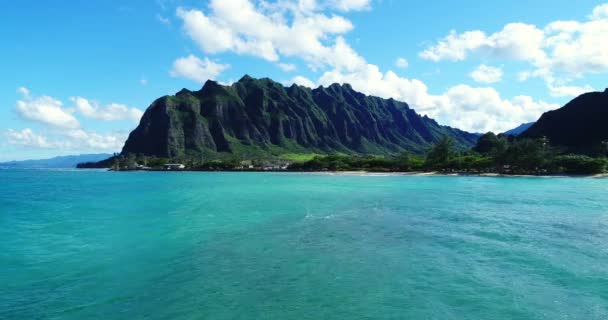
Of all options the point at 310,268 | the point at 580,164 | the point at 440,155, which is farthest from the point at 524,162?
the point at 310,268

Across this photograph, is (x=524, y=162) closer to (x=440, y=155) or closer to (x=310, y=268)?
(x=440, y=155)

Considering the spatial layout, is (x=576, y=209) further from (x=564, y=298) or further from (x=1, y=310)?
(x=1, y=310)

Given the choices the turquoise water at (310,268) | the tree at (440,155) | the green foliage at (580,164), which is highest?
the tree at (440,155)

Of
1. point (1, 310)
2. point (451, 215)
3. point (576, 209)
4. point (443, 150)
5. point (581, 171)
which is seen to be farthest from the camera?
point (443, 150)

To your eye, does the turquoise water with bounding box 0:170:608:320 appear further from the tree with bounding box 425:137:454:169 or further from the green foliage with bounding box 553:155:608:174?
the tree with bounding box 425:137:454:169

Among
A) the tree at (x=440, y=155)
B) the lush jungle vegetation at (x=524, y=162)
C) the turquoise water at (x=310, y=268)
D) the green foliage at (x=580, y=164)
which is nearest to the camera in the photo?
the turquoise water at (x=310, y=268)

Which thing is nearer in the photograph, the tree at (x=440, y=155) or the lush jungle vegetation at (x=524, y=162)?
the lush jungle vegetation at (x=524, y=162)

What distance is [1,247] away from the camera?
31750 mm

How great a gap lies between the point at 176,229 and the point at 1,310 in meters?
20.6

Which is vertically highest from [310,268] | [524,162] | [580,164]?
[524,162]

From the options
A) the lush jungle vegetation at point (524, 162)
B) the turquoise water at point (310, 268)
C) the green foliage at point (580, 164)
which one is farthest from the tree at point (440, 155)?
the turquoise water at point (310, 268)

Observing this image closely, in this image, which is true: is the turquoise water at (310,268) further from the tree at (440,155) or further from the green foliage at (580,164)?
the tree at (440,155)

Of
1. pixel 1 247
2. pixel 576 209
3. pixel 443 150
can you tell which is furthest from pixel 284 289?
pixel 443 150

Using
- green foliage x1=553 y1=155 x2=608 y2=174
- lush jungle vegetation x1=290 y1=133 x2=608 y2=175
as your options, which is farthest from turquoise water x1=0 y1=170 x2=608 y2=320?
lush jungle vegetation x1=290 y1=133 x2=608 y2=175
